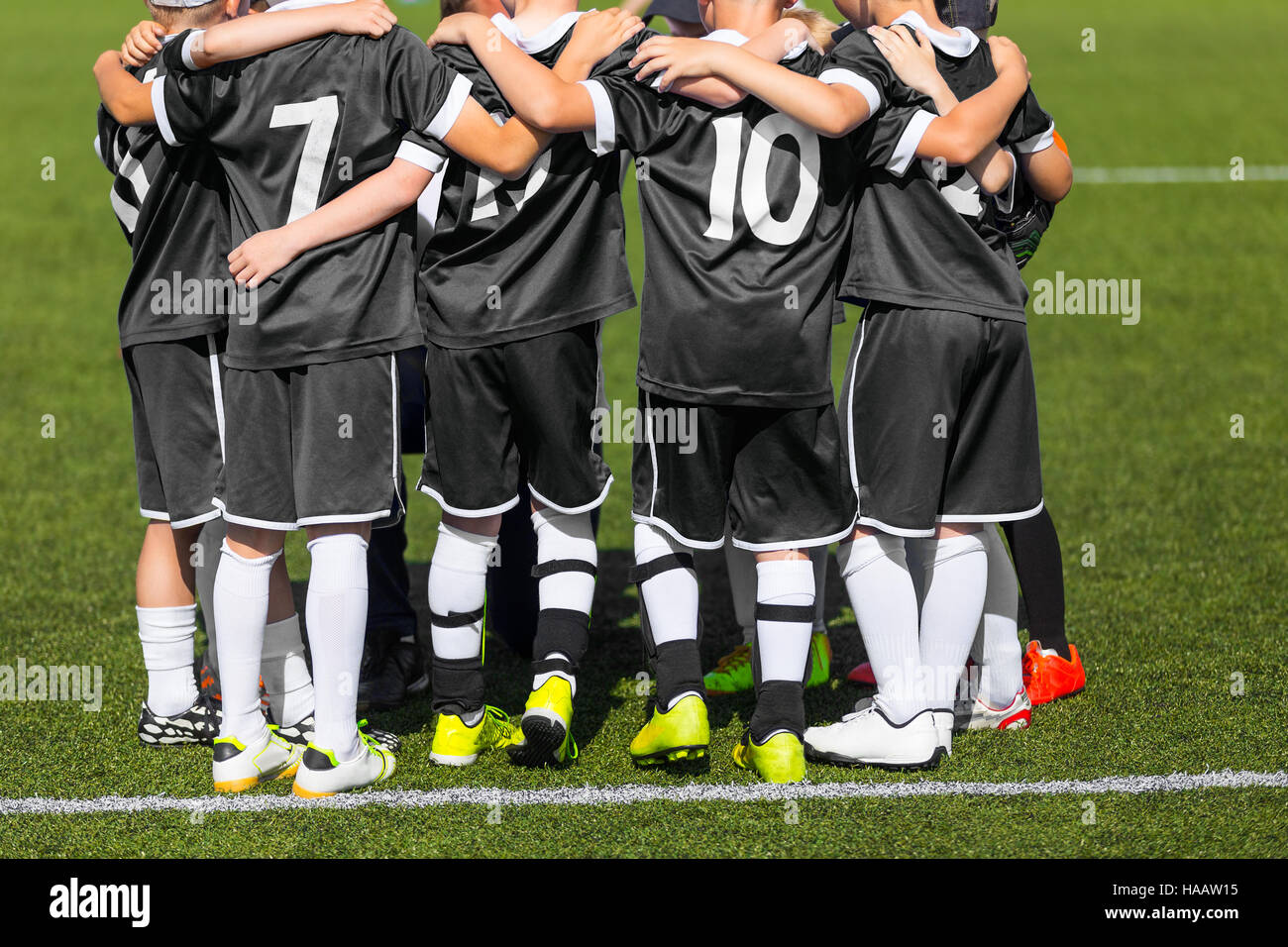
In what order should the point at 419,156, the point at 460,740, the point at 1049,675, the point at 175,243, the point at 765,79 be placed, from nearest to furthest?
the point at 765,79 < the point at 419,156 < the point at 175,243 < the point at 460,740 < the point at 1049,675

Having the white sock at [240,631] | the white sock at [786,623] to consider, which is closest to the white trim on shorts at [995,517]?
the white sock at [786,623]

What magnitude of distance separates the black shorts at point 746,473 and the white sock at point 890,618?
13 centimetres

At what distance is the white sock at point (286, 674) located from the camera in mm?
3816

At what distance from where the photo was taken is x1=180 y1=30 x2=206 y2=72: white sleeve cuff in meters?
3.31

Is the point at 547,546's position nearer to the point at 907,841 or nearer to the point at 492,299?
the point at 492,299

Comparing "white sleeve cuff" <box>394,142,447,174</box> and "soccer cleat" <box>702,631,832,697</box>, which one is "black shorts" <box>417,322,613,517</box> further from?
"soccer cleat" <box>702,631,832,697</box>

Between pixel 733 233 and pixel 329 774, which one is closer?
pixel 733 233

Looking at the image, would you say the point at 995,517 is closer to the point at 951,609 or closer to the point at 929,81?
the point at 951,609

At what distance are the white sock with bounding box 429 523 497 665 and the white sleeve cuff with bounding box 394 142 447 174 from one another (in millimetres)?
898

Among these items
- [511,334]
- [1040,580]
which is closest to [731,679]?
[1040,580]

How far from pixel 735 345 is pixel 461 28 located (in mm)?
994

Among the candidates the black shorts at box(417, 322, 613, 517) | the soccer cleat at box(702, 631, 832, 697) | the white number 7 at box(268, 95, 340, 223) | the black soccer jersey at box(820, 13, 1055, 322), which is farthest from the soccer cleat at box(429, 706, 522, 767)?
the black soccer jersey at box(820, 13, 1055, 322)

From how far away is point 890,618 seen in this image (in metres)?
3.62

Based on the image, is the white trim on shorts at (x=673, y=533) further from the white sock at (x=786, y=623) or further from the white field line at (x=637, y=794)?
the white field line at (x=637, y=794)
